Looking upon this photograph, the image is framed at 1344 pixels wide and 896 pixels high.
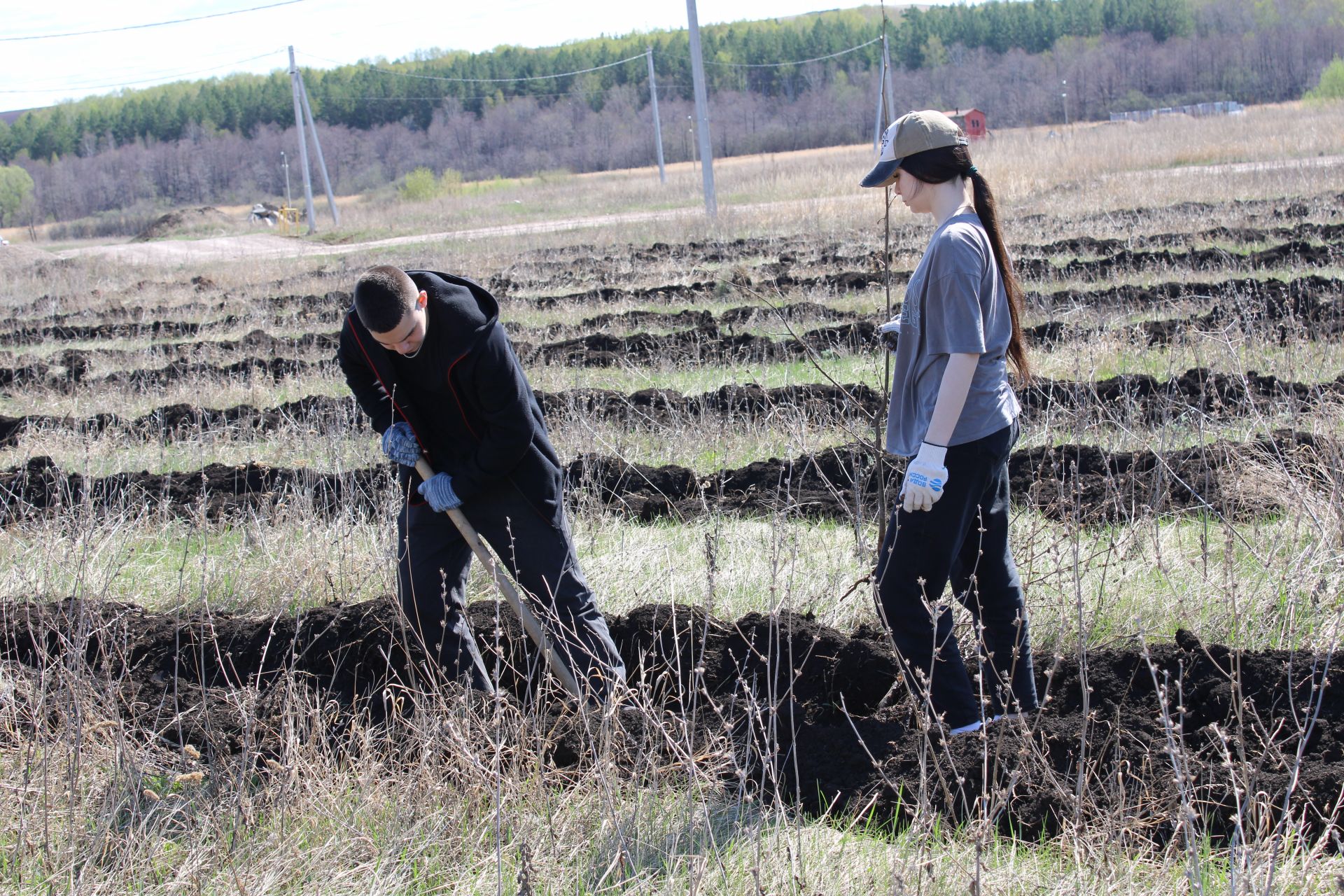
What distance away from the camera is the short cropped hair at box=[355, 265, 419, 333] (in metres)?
3.10

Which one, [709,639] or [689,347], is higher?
[689,347]

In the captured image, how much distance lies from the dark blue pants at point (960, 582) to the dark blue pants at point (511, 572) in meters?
1.04

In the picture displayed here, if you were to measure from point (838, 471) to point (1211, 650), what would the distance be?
8.77 ft

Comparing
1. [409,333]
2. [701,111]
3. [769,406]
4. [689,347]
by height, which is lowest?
[769,406]

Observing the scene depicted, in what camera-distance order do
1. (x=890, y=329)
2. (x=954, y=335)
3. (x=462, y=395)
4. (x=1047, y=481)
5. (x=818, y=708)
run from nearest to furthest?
1. (x=954, y=335)
2. (x=890, y=329)
3. (x=462, y=395)
4. (x=818, y=708)
5. (x=1047, y=481)

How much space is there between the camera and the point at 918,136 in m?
2.77

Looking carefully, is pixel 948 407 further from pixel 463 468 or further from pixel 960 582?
pixel 463 468

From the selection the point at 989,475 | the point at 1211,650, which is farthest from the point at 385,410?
the point at 1211,650

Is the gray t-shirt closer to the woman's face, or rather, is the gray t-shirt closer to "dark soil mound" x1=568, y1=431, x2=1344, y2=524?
the woman's face

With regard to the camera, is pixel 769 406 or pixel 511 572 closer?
pixel 511 572

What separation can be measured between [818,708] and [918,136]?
2.03 meters

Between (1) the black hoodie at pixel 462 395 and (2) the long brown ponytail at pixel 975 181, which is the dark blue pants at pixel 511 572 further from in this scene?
(2) the long brown ponytail at pixel 975 181

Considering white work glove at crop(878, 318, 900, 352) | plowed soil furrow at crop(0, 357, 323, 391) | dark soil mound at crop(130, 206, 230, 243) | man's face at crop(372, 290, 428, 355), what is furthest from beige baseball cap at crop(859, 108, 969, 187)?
dark soil mound at crop(130, 206, 230, 243)

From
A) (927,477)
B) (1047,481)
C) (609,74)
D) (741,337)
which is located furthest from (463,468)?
(609,74)
